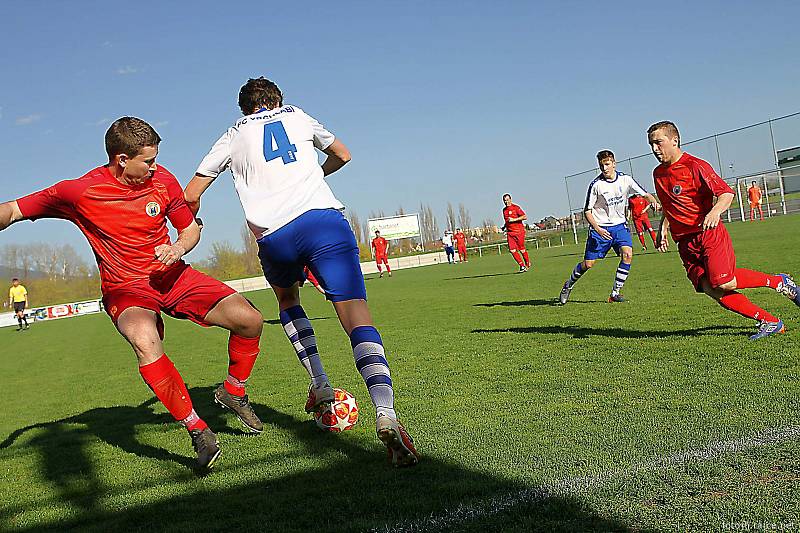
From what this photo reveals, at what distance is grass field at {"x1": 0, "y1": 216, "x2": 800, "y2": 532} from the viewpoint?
2.79 m

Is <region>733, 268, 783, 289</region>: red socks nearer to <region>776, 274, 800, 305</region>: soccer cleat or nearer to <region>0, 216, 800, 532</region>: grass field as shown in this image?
<region>776, 274, 800, 305</region>: soccer cleat

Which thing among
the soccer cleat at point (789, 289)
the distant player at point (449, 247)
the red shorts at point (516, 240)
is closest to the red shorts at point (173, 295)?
the soccer cleat at point (789, 289)

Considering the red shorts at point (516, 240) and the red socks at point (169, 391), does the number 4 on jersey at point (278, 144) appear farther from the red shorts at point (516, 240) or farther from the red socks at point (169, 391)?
the red shorts at point (516, 240)

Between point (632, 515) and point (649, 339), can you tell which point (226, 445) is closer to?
point (632, 515)

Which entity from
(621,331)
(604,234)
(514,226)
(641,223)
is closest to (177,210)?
(621,331)

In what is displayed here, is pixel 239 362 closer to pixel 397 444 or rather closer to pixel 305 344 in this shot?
pixel 305 344

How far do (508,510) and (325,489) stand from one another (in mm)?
953

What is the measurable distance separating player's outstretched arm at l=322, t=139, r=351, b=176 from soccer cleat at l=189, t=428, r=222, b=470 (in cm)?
162

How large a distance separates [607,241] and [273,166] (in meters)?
7.71

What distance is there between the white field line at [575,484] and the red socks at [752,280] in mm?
2969

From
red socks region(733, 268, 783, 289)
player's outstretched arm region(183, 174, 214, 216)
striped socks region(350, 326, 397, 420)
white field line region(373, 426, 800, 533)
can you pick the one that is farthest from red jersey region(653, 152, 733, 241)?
player's outstretched arm region(183, 174, 214, 216)

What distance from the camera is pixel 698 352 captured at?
5.83 meters

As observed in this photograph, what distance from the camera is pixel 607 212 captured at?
1103 cm

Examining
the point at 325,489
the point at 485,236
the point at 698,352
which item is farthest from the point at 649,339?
the point at 485,236
